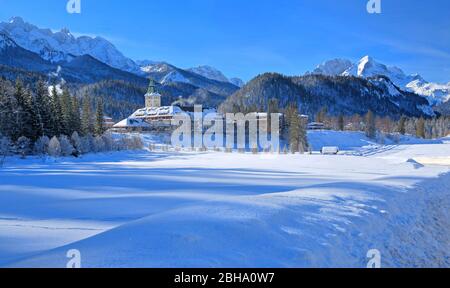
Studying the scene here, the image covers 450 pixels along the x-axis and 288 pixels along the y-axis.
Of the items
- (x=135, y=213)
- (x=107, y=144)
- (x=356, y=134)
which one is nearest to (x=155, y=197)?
(x=135, y=213)

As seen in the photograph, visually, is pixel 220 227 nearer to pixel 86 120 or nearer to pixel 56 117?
pixel 56 117

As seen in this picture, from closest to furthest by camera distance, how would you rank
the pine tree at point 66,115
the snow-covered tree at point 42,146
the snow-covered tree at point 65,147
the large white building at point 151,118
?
the snow-covered tree at point 42,146 → the snow-covered tree at point 65,147 → the pine tree at point 66,115 → the large white building at point 151,118

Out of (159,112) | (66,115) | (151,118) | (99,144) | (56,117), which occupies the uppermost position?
(159,112)

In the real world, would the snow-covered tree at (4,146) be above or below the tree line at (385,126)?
below

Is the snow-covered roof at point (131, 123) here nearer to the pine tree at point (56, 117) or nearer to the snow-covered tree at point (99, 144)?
the snow-covered tree at point (99, 144)

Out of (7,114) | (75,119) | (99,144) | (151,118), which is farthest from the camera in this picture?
(151,118)

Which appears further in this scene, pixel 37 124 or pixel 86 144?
pixel 86 144

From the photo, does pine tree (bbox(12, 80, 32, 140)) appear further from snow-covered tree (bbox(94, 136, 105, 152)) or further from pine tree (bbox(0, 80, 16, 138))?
snow-covered tree (bbox(94, 136, 105, 152))

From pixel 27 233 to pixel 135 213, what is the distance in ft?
10.0

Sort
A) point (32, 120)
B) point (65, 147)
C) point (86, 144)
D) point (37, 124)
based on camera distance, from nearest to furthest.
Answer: point (65, 147)
point (32, 120)
point (37, 124)
point (86, 144)

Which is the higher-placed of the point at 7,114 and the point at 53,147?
the point at 7,114

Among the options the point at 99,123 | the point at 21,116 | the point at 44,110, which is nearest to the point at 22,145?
the point at 21,116

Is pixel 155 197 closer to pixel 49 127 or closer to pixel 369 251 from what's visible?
pixel 369 251

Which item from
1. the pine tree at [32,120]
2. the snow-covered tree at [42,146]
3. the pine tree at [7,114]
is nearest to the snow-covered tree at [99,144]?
the pine tree at [32,120]
